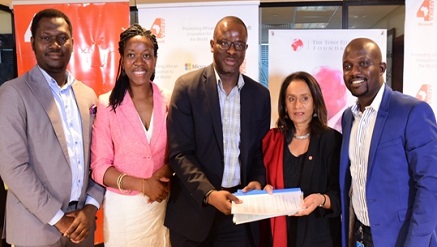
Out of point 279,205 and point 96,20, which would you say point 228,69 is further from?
point 96,20

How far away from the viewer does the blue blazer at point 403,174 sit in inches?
66.2

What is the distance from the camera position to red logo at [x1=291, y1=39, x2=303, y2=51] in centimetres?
387

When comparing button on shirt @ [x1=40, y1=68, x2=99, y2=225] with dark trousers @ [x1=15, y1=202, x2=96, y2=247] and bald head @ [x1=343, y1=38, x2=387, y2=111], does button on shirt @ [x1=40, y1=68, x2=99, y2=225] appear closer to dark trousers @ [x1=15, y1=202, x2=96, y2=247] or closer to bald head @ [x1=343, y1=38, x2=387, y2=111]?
dark trousers @ [x1=15, y1=202, x2=96, y2=247]

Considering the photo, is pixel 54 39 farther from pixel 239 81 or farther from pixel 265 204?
Result: pixel 265 204

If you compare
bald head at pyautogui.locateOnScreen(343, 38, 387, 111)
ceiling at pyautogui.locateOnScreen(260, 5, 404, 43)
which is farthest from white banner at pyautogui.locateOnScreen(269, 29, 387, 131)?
bald head at pyautogui.locateOnScreen(343, 38, 387, 111)

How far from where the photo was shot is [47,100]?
1968mm

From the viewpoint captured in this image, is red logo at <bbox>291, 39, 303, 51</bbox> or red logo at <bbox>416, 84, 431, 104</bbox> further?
red logo at <bbox>291, 39, 303, 51</bbox>

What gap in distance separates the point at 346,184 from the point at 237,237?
28.5 inches

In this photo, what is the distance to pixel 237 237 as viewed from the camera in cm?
225

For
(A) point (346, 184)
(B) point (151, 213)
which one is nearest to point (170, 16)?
(B) point (151, 213)

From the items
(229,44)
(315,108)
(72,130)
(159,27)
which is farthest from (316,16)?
(72,130)

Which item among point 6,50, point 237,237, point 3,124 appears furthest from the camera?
point 6,50

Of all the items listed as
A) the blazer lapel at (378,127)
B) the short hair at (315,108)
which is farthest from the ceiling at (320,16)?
the blazer lapel at (378,127)

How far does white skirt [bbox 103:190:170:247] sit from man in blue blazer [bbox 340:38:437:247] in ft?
3.70
